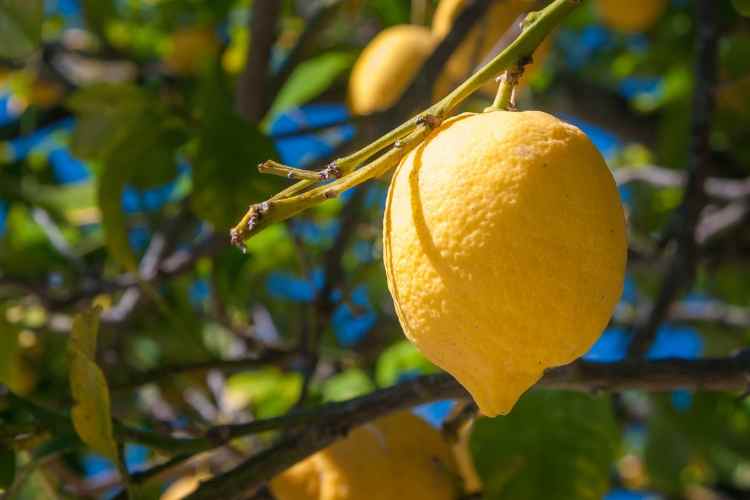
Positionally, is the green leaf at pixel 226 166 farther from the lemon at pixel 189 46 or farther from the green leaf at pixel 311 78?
the lemon at pixel 189 46

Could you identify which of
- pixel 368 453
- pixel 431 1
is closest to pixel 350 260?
pixel 431 1

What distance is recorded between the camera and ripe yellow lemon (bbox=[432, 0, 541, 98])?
133 cm

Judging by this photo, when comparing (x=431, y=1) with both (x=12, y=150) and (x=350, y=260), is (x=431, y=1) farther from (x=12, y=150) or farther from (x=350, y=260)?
(x=12, y=150)

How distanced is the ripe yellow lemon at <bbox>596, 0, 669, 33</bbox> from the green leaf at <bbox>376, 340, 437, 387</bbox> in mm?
854

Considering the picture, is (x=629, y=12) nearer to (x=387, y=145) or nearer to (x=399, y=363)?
(x=399, y=363)

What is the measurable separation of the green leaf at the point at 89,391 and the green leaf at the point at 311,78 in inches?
37.3

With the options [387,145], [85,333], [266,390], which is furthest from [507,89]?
[266,390]

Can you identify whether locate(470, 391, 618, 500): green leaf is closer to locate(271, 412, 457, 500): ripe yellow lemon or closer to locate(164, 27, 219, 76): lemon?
locate(271, 412, 457, 500): ripe yellow lemon

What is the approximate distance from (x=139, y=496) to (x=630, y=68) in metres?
1.73

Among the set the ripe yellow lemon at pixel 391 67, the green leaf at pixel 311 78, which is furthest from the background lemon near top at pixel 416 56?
the green leaf at pixel 311 78

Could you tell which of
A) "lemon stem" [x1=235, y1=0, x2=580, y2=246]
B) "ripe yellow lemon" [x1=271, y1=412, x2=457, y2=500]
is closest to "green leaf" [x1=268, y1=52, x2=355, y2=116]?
"ripe yellow lemon" [x1=271, y1=412, x2=457, y2=500]

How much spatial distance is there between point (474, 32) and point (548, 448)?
0.66m

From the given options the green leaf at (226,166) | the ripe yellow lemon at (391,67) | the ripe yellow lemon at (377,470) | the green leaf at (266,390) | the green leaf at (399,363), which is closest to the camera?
the ripe yellow lemon at (377,470)

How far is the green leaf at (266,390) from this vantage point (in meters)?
1.90
